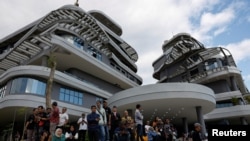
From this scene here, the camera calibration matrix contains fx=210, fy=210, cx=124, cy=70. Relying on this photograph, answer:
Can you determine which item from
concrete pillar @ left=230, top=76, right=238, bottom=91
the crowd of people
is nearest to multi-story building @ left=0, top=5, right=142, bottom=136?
the crowd of people

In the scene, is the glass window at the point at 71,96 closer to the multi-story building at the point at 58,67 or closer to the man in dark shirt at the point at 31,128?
the multi-story building at the point at 58,67

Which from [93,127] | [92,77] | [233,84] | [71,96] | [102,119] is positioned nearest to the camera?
[93,127]

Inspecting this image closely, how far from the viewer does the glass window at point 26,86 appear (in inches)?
746

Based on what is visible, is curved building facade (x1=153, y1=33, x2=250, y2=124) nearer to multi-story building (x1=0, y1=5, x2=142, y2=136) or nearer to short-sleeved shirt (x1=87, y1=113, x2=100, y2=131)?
multi-story building (x1=0, y1=5, x2=142, y2=136)

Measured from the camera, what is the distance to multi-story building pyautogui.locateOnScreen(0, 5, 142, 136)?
19.2 metres

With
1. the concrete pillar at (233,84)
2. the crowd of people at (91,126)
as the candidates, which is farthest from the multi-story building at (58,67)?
the concrete pillar at (233,84)

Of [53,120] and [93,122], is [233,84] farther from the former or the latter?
[53,120]

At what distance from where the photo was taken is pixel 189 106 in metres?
18.0

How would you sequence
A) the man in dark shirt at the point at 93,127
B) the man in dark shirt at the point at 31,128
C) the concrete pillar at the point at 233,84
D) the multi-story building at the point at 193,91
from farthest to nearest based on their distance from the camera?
the concrete pillar at the point at 233,84 → the multi-story building at the point at 193,91 → the man in dark shirt at the point at 31,128 → the man in dark shirt at the point at 93,127

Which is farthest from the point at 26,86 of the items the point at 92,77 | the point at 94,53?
the point at 94,53

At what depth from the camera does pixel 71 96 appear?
23.0 meters

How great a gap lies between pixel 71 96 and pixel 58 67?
15.6ft

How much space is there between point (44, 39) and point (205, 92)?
1609cm

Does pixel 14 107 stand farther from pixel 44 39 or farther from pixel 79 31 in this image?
pixel 79 31
